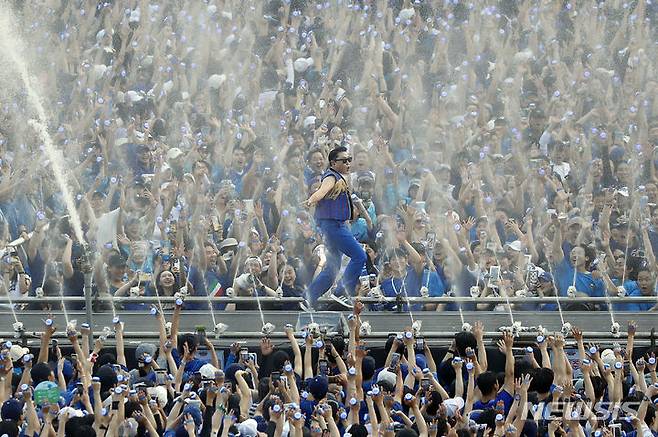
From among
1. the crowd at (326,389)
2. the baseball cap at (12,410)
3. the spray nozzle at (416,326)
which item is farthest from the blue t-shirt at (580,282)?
the baseball cap at (12,410)

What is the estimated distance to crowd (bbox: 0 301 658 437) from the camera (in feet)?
45.2

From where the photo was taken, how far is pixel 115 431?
13.7 meters

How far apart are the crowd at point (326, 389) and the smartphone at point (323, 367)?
0.02 meters

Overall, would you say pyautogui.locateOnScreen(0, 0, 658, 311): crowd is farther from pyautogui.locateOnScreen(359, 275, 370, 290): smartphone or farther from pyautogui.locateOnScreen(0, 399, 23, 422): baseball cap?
pyautogui.locateOnScreen(0, 399, 23, 422): baseball cap

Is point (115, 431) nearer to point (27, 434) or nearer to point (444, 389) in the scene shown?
point (27, 434)

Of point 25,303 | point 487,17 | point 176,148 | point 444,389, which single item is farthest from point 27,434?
point 487,17

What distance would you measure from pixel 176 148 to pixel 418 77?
3.40m

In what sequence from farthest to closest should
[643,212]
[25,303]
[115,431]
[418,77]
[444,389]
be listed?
[418,77], [643,212], [25,303], [444,389], [115,431]

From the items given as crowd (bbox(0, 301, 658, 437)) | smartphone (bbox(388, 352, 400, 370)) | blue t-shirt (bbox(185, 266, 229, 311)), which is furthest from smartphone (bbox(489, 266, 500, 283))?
smartphone (bbox(388, 352, 400, 370))

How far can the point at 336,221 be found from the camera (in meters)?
18.0

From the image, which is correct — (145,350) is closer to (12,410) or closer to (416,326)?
(12,410)

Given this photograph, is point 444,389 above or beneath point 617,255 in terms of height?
above

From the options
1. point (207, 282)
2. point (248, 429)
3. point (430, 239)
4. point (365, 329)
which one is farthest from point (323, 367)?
point (430, 239)

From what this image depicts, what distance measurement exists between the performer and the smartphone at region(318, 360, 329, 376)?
84.0 inches
